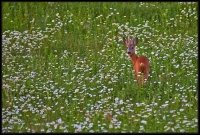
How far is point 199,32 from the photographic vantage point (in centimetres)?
1484

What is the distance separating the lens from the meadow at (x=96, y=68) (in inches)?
408

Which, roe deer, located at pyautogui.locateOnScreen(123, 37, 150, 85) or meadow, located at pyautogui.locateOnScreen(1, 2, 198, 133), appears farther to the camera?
roe deer, located at pyautogui.locateOnScreen(123, 37, 150, 85)

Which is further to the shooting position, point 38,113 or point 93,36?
point 93,36

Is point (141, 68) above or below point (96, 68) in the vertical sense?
A: above

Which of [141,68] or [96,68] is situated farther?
[96,68]

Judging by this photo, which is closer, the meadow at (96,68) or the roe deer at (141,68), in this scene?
the meadow at (96,68)

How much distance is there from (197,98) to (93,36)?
5.14m

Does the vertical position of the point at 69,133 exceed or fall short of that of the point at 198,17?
it falls short

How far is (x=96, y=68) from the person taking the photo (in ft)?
43.2

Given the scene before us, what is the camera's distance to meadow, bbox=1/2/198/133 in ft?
34.0

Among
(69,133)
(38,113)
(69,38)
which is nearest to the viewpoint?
(69,133)

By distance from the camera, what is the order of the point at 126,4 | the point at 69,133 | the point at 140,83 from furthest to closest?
the point at 126,4 < the point at 140,83 < the point at 69,133

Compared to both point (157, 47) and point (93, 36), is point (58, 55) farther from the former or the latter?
point (157, 47)

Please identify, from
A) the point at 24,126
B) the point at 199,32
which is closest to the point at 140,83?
the point at 24,126
